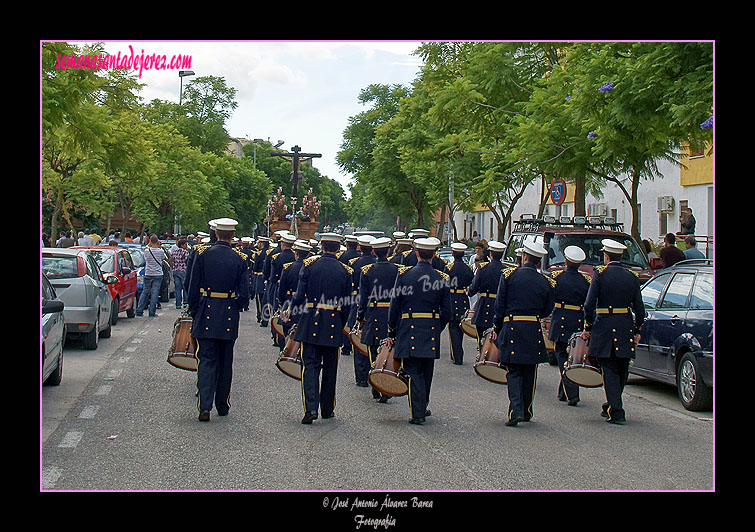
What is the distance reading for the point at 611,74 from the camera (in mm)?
15242

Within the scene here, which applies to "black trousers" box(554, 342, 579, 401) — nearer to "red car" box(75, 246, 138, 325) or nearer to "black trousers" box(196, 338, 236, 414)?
"black trousers" box(196, 338, 236, 414)

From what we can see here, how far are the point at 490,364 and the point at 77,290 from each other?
24.1 ft

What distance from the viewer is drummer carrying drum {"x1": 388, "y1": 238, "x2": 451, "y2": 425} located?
363 inches

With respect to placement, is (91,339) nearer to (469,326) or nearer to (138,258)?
(469,326)

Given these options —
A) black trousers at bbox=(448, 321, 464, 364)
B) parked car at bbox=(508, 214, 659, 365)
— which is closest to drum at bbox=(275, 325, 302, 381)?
black trousers at bbox=(448, 321, 464, 364)

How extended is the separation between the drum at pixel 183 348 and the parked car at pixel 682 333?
5321 millimetres

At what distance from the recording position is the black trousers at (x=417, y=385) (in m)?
9.26

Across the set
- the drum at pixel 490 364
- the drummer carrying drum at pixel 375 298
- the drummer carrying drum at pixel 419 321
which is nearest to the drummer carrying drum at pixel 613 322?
the drum at pixel 490 364

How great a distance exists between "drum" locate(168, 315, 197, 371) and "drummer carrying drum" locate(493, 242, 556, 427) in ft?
10.0

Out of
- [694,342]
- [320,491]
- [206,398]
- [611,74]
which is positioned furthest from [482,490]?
[611,74]

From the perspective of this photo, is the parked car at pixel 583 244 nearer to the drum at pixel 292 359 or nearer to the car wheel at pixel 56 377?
the drum at pixel 292 359

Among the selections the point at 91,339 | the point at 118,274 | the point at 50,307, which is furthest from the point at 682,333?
the point at 118,274

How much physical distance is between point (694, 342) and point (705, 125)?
3.20m

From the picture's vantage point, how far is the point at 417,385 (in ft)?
30.5
